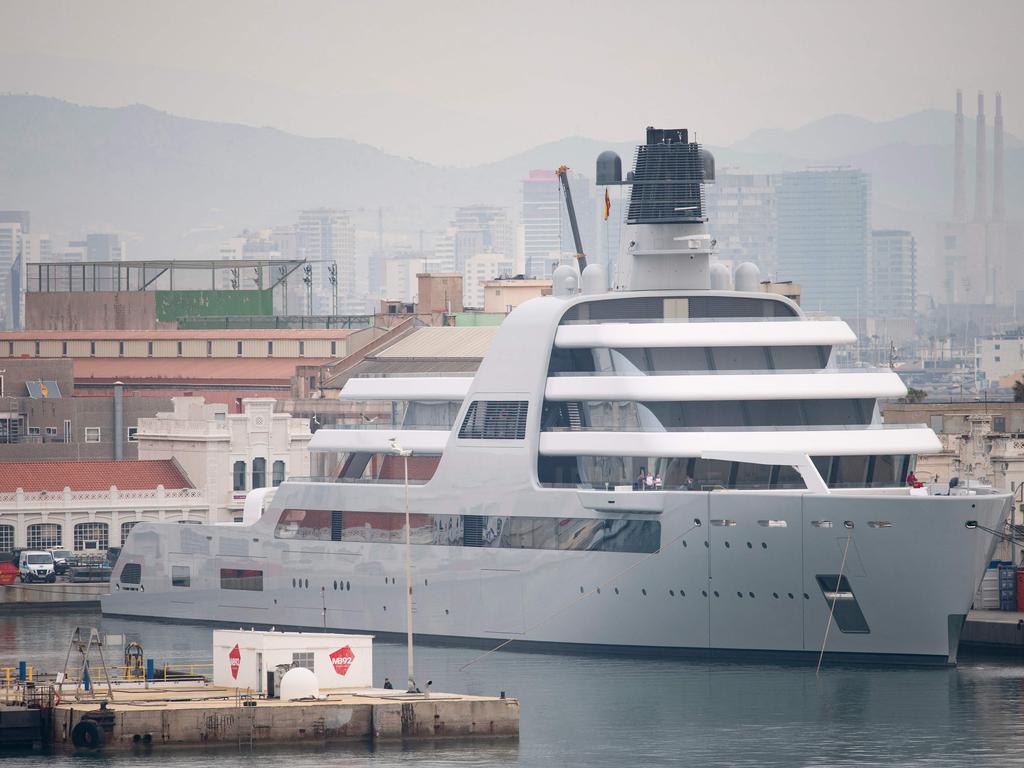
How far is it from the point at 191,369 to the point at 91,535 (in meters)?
27.3

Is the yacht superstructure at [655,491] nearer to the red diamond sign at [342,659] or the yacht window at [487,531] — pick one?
the yacht window at [487,531]

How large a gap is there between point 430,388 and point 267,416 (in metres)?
24.3

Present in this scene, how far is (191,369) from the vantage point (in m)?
104

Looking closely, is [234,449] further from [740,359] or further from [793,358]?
[793,358]

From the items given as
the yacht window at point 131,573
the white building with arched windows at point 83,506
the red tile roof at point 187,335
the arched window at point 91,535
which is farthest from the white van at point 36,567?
the red tile roof at point 187,335

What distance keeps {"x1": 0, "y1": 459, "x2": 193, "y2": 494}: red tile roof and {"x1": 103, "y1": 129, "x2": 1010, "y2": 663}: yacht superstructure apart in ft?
68.6

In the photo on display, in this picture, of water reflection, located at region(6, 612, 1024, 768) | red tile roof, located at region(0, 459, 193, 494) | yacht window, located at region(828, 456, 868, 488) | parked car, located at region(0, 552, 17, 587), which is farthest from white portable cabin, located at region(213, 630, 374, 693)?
red tile roof, located at region(0, 459, 193, 494)

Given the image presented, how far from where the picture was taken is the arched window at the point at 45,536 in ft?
250

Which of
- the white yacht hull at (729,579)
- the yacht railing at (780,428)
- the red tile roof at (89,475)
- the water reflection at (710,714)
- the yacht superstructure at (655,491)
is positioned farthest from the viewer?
the red tile roof at (89,475)

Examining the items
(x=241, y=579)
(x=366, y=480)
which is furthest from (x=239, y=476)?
(x=366, y=480)

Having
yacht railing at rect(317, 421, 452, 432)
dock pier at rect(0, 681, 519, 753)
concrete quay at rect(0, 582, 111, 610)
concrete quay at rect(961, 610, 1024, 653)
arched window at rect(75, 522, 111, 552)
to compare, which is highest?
yacht railing at rect(317, 421, 452, 432)

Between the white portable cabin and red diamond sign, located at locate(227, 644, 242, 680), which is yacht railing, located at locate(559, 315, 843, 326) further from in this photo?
red diamond sign, located at locate(227, 644, 242, 680)

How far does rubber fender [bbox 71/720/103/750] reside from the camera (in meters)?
40.2

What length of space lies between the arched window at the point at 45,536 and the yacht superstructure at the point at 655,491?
65.5 ft
